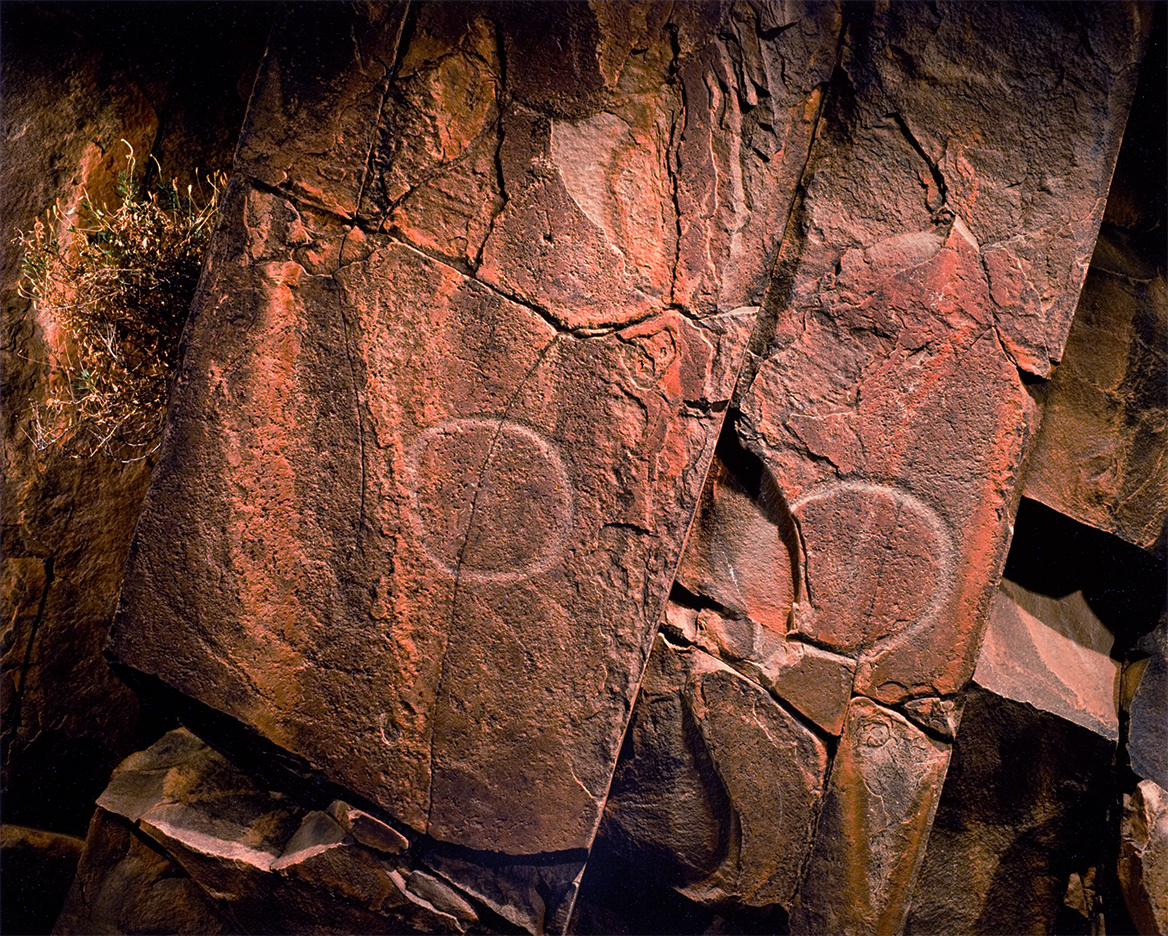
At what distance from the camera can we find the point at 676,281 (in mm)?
1594

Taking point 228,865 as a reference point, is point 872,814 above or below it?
above

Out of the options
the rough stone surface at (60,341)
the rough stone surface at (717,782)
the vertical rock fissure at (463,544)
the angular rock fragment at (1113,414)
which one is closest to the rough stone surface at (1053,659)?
the angular rock fragment at (1113,414)

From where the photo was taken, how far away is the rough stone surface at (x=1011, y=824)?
1890 mm

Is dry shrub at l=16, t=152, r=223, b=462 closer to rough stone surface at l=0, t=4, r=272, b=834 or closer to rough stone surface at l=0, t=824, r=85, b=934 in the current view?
rough stone surface at l=0, t=4, r=272, b=834

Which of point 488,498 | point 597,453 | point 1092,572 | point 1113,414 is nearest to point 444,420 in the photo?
point 488,498

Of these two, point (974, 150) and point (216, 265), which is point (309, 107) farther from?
point (974, 150)

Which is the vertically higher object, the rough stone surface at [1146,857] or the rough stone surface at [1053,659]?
the rough stone surface at [1053,659]

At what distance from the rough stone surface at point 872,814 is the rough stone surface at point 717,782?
6 centimetres

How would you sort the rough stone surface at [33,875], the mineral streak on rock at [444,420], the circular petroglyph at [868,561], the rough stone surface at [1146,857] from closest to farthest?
the mineral streak on rock at [444,420] → the circular petroglyph at [868,561] → the rough stone surface at [1146,857] → the rough stone surface at [33,875]

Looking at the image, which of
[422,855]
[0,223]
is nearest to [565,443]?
[422,855]

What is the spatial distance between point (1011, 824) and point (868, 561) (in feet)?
3.06

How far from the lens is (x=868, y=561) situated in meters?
1.69

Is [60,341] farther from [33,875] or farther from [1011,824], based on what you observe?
[1011,824]

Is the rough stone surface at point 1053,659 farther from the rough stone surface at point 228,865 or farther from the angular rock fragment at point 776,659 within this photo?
the rough stone surface at point 228,865
